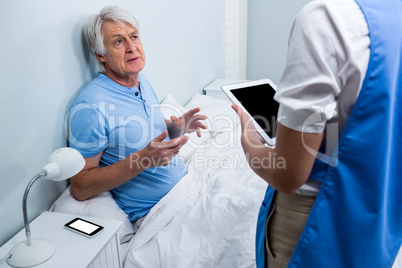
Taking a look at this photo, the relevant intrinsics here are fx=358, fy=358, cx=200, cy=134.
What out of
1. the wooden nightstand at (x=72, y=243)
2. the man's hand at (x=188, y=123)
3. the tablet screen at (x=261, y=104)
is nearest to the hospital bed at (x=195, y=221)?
the wooden nightstand at (x=72, y=243)

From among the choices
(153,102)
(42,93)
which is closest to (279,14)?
(153,102)

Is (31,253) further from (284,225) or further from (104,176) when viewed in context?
(284,225)

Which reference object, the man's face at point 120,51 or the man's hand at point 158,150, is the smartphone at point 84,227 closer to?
the man's hand at point 158,150

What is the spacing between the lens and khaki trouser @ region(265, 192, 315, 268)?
30.6 inches

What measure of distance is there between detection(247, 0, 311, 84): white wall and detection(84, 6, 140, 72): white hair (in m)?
2.61

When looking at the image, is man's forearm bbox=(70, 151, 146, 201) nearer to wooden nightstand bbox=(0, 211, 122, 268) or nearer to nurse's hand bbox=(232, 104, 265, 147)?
wooden nightstand bbox=(0, 211, 122, 268)

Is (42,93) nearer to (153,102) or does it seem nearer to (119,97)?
(119,97)

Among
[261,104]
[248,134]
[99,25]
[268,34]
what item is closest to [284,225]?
[248,134]

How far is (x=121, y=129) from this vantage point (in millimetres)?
1377

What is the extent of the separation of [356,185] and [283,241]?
22cm

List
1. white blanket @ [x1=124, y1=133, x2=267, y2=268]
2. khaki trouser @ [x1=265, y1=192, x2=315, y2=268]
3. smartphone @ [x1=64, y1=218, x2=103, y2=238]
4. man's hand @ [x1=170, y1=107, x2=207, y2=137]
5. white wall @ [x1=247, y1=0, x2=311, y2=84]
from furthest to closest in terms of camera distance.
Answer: white wall @ [x1=247, y1=0, x2=311, y2=84]
man's hand @ [x1=170, y1=107, x2=207, y2=137]
white blanket @ [x1=124, y1=133, x2=267, y2=268]
smartphone @ [x1=64, y1=218, x2=103, y2=238]
khaki trouser @ [x1=265, y1=192, x2=315, y2=268]

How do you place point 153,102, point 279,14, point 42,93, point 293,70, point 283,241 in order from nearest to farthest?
point 293,70, point 283,241, point 42,93, point 153,102, point 279,14

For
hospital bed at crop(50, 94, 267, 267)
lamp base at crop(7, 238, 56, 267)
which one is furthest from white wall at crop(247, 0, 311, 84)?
lamp base at crop(7, 238, 56, 267)

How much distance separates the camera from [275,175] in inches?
28.1
